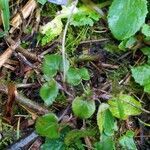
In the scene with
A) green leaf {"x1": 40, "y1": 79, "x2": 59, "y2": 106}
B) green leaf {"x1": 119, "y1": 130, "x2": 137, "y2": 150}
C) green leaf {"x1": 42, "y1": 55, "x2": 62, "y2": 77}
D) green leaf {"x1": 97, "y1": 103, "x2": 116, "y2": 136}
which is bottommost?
green leaf {"x1": 119, "y1": 130, "x2": 137, "y2": 150}

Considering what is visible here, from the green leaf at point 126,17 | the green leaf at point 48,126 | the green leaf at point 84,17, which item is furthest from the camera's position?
the green leaf at point 84,17

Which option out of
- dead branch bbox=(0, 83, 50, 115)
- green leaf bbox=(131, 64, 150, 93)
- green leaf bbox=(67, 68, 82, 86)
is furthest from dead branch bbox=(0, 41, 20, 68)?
green leaf bbox=(131, 64, 150, 93)

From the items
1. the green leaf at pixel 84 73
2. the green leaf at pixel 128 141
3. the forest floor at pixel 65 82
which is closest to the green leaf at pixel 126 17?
the forest floor at pixel 65 82

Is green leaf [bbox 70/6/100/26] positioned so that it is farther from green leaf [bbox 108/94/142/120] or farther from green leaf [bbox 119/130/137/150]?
green leaf [bbox 119/130/137/150]

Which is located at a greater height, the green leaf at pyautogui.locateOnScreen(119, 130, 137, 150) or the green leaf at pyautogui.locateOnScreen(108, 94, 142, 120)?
the green leaf at pyautogui.locateOnScreen(108, 94, 142, 120)

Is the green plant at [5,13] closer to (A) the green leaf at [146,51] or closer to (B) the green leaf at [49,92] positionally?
(B) the green leaf at [49,92]

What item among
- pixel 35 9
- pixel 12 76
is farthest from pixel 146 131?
pixel 35 9

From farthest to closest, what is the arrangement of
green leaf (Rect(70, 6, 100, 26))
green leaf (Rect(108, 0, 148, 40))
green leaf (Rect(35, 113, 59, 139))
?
green leaf (Rect(70, 6, 100, 26)), green leaf (Rect(108, 0, 148, 40)), green leaf (Rect(35, 113, 59, 139))
